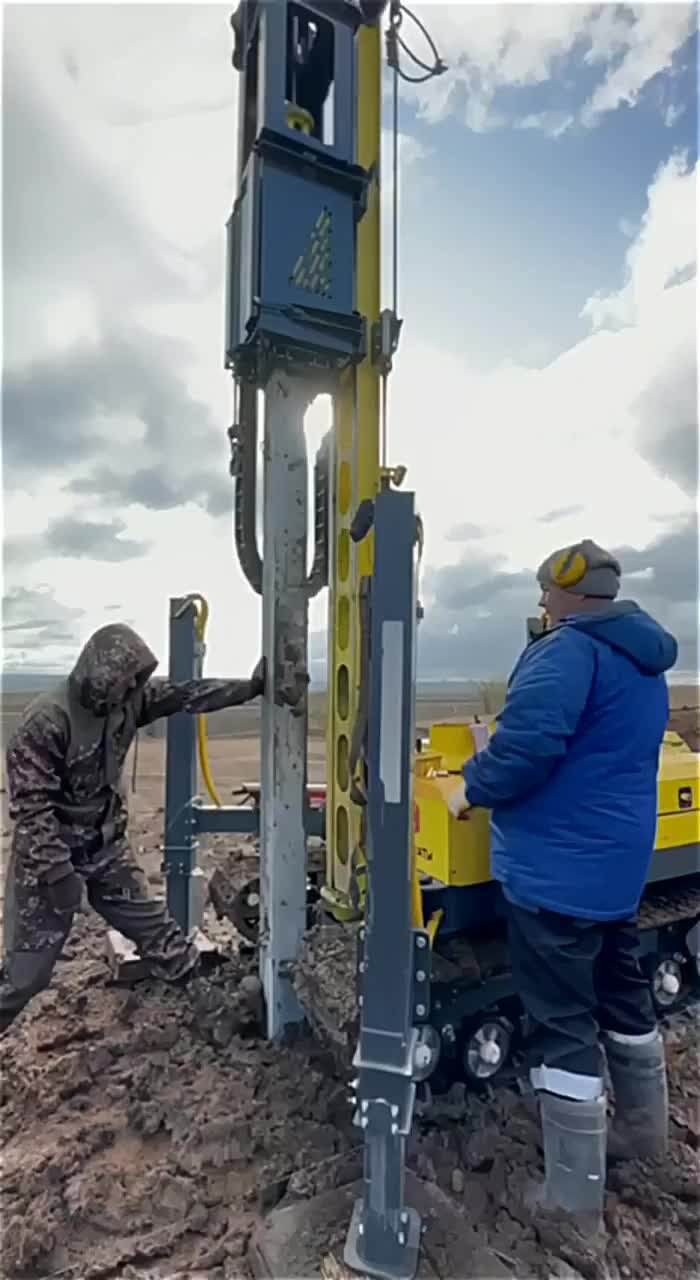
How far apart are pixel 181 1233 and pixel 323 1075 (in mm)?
798

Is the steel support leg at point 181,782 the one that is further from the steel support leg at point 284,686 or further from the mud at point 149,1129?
the steel support leg at point 284,686

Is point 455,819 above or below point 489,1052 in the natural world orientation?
above

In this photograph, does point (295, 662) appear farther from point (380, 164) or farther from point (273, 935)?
point (380, 164)

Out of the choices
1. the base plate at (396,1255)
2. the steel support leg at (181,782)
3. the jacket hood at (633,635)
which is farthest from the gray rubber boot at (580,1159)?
the steel support leg at (181,782)

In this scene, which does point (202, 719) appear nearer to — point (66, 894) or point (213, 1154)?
point (66, 894)

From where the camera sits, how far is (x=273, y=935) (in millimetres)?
3266

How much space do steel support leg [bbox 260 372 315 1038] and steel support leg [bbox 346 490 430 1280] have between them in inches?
49.8

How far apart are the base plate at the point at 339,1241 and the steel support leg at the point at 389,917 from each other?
70mm

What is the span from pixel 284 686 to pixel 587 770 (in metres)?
1.36

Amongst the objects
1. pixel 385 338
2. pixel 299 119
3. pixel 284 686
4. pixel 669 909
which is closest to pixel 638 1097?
pixel 669 909

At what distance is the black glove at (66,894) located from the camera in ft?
10.4

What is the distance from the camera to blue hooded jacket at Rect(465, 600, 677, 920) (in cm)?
230

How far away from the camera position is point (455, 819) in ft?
9.53

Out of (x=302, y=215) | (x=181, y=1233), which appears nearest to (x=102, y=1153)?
(x=181, y=1233)
